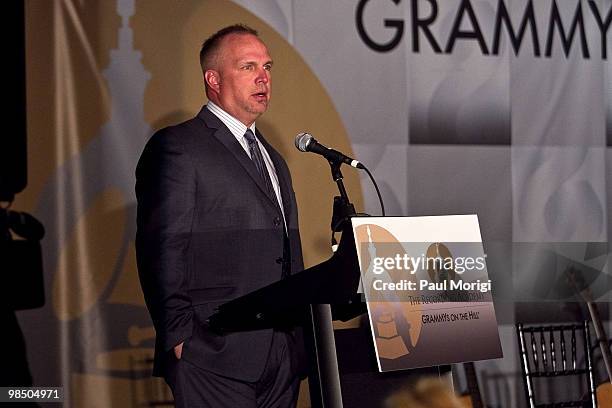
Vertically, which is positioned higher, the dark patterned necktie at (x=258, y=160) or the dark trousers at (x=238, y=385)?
the dark patterned necktie at (x=258, y=160)

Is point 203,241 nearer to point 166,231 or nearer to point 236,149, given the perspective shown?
point 166,231

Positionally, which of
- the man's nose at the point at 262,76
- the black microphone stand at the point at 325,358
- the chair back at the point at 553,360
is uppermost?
the man's nose at the point at 262,76

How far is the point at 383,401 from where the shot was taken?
241 centimetres

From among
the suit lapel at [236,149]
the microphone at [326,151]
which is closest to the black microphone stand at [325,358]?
the microphone at [326,151]

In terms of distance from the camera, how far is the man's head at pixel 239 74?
112 inches

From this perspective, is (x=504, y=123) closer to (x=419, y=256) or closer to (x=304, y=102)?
(x=304, y=102)

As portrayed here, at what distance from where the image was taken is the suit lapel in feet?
8.97

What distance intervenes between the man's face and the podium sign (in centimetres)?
92

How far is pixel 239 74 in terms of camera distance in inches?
114

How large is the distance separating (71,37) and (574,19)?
8.46 feet

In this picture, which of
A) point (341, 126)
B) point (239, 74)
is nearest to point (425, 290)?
point (239, 74)

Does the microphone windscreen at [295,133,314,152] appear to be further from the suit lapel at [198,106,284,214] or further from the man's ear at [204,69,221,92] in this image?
the man's ear at [204,69,221,92]

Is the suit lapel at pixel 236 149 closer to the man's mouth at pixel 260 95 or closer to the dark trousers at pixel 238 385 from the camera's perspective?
the man's mouth at pixel 260 95

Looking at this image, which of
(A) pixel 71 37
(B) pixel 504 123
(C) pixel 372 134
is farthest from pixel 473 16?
(A) pixel 71 37
